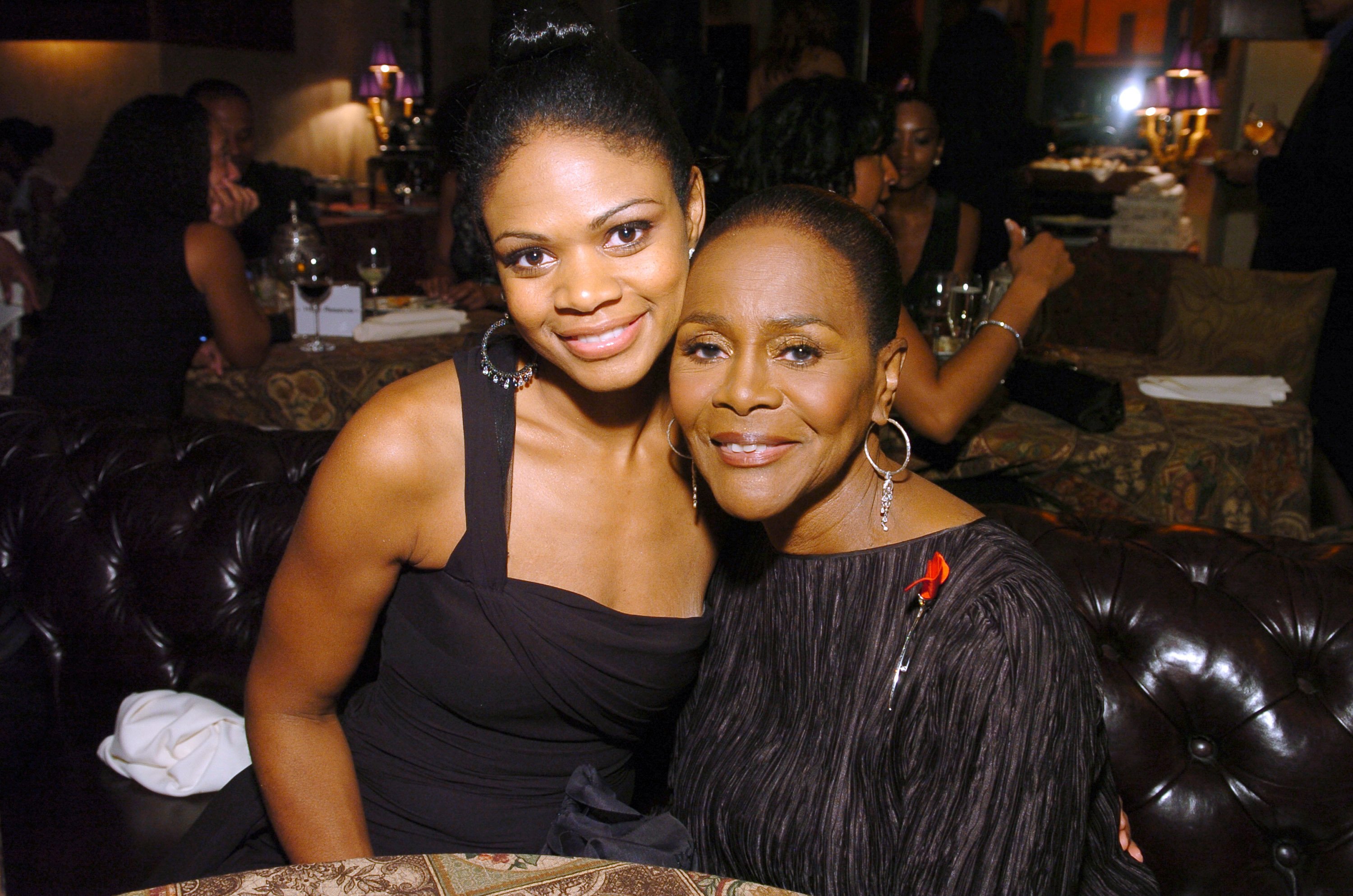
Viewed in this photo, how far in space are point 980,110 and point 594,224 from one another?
4787mm

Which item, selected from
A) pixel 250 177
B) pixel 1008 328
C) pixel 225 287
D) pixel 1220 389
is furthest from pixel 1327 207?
pixel 250 177

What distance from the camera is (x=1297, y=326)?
3520mm

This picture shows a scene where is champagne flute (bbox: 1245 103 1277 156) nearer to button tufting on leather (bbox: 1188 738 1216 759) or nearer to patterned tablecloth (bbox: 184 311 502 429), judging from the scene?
patterned tablecloth (bbox: 184 311 502 429)

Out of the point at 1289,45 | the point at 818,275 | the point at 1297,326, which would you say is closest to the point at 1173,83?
the point at 1289,45

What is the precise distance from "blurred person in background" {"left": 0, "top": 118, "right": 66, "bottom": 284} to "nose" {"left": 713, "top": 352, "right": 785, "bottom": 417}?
327 cm

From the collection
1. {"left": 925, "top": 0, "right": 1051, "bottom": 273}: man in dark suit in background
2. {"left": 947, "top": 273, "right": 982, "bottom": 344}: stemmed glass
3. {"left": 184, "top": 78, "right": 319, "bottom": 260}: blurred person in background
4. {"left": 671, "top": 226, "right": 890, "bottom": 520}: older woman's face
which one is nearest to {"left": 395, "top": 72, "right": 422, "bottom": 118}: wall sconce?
{"left": 184, "top": 78, "right": 319, "bottom": 260}: blurred person in background

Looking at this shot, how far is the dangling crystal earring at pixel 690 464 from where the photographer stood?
5.07 feet

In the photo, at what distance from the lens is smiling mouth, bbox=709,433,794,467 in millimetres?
1283

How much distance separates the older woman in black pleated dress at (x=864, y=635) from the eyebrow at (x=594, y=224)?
13 centimetres

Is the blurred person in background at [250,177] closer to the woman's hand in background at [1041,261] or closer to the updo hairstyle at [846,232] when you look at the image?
the woman's hand in background at [1041,261]

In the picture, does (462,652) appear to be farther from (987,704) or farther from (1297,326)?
(1297,326)

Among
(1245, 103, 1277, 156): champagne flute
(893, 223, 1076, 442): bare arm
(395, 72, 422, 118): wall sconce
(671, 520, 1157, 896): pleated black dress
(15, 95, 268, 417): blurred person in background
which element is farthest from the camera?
(395, 72, 422, 118): wall sconce

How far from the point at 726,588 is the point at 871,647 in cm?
30

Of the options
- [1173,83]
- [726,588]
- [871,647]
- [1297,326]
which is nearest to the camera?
[871,647]
